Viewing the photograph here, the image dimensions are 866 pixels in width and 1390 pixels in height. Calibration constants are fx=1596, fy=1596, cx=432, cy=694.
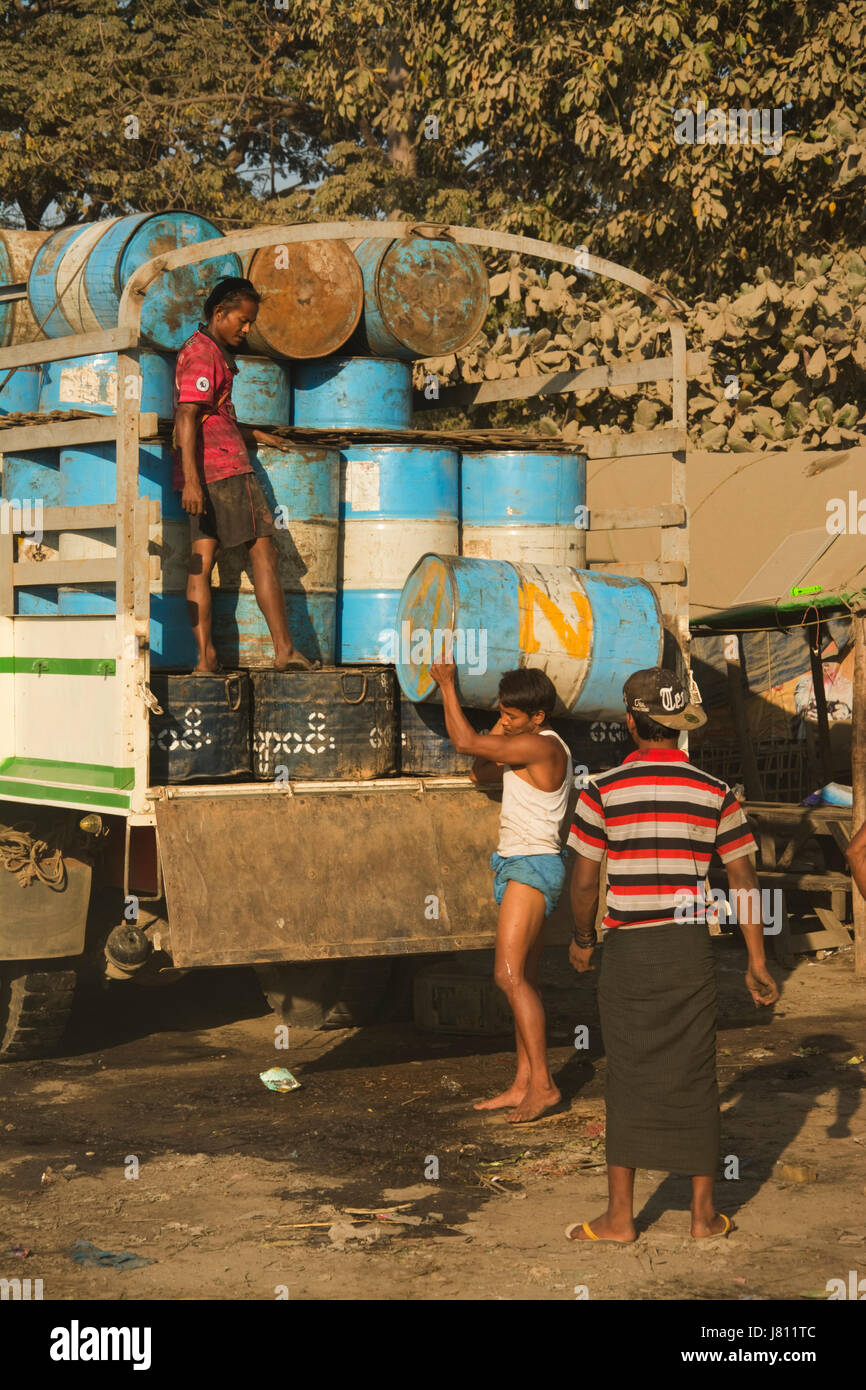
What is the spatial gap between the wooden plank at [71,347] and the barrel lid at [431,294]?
1689mm

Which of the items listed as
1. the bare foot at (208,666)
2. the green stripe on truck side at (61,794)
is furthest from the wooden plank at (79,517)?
the green stripe on truck side at (61,794)

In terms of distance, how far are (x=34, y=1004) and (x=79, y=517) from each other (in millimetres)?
2292

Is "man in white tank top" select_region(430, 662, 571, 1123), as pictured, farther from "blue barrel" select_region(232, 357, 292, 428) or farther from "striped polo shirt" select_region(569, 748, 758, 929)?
"blue barrel" select_region(232, 357, 292, 428)

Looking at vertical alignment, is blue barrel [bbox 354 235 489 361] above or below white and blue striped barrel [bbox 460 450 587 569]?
above

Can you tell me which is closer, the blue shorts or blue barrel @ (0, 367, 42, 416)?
the blue shorts

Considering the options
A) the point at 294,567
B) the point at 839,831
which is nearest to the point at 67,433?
the point at 294,567

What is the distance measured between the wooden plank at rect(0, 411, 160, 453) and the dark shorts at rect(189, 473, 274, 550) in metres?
0.36

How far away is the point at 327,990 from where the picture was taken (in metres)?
7.41

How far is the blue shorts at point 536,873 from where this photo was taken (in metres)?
6.17

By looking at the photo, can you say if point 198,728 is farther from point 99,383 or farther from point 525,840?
point 99,383

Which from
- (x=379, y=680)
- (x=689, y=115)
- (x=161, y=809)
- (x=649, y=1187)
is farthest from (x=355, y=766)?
(x=689, y=115)

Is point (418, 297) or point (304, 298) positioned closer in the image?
point (304, 298)

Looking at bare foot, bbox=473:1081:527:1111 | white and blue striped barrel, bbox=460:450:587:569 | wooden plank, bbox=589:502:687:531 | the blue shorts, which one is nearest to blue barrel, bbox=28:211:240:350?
white and blue striped barrel, bbox=460:450:587:569

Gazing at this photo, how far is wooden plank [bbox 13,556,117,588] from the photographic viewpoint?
20.6 feet
